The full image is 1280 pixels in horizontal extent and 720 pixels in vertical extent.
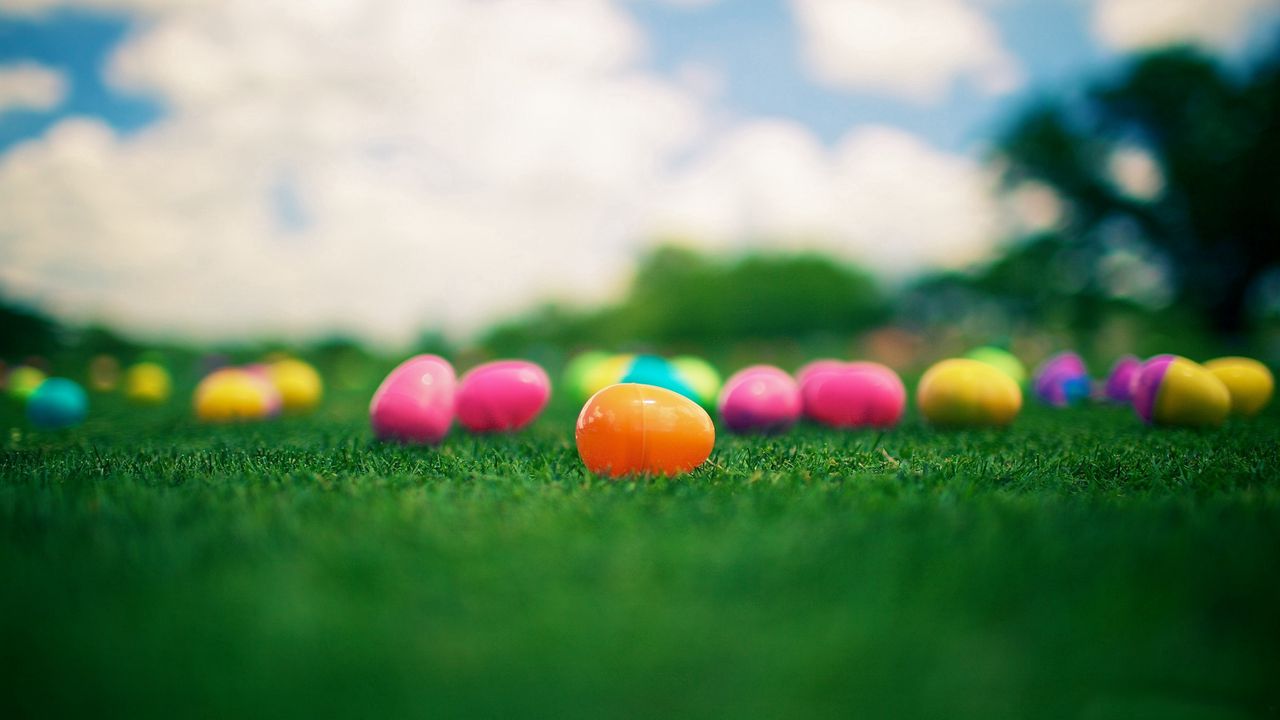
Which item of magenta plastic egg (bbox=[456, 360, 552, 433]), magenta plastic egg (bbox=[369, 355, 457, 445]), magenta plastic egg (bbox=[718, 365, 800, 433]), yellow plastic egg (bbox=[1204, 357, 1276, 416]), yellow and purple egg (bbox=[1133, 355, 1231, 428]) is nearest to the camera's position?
magenta plastic egg (bbox=[369, 355, 457, 445])

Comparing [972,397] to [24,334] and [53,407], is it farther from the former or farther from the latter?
[24,334]

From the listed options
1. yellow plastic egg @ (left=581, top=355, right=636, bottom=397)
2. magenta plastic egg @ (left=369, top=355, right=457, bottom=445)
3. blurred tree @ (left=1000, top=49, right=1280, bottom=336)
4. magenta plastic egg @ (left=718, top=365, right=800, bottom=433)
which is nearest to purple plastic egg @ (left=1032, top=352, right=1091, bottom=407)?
magenta plastic egg @ (left=718, top=365, right=800, bottom=433)

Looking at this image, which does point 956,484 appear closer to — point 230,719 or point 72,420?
point 230,719

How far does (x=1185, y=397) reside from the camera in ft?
14.5

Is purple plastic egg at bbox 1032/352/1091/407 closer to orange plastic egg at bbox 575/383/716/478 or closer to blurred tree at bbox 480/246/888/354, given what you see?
orange plastic egg at bbox 575/383/716/478

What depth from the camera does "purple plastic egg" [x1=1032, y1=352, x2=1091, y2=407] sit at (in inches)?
261

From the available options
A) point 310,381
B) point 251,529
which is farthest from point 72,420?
point 251,529

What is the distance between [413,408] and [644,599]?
2.73 meters

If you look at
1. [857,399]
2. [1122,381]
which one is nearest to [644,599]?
[857,399]

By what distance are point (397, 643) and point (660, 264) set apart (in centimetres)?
5697

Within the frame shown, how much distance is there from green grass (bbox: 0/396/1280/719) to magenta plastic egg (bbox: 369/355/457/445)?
1206 millimetres

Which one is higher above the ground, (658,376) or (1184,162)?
(1184,162)

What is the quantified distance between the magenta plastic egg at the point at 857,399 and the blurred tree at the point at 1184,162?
18885 millimetres

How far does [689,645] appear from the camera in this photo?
57.6 inches
